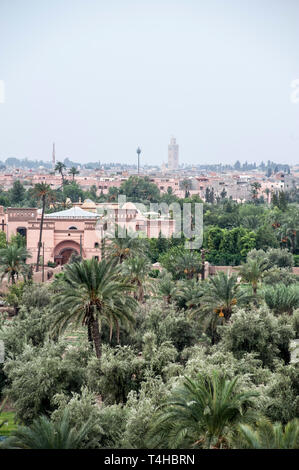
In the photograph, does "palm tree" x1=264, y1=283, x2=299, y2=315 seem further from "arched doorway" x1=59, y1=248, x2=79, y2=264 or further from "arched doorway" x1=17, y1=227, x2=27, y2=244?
"arched doorway" x1=17, y1=227, x2=27, y2=244

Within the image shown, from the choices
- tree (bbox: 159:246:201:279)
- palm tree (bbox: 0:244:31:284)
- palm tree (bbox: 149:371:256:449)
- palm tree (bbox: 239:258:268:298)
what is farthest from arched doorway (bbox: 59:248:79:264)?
palm tree (bbox: 149:371:256:449)

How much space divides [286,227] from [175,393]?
3474 cm

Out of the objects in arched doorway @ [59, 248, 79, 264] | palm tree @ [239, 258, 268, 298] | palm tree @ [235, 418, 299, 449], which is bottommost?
arched doorway @ [59, 248, 79, 264]

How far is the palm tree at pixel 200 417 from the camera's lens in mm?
9469

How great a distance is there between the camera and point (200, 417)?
9.65 m

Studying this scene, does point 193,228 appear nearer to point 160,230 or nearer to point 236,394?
point 160,230

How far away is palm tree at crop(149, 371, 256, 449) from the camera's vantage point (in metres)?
9.47

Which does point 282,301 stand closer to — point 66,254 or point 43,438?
point 43,438

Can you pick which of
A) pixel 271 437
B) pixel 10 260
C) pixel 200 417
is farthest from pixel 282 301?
pixel 271 437

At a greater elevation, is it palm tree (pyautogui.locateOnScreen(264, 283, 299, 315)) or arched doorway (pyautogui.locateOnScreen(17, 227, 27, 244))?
arched doorway (pyautogui.locateOnScreen(17, 227, 27, 244))

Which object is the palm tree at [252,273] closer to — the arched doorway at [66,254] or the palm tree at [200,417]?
the palm tree at [200,417]

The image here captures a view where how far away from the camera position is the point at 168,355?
15.0 m

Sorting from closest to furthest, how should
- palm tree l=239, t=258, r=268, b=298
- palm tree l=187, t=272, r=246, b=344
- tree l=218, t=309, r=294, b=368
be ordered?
tree l=218, t=309, r=294, b=368, palm tree l=187, t=272, r=246, b=344, palm tree l=239, t=258, r=268, b=298

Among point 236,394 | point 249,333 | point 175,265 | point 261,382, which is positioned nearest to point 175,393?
point 236,394
